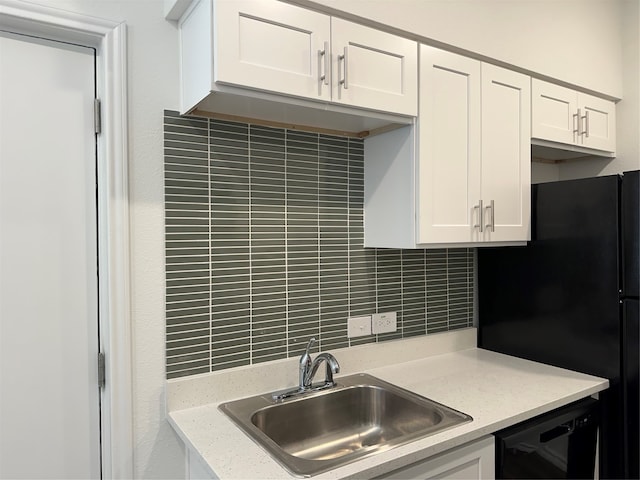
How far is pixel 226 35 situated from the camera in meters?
1.24

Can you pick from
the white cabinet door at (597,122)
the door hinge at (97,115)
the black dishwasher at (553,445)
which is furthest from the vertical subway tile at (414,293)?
the door hinge at (97,115)

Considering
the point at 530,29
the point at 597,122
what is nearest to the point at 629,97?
the point at 597,122

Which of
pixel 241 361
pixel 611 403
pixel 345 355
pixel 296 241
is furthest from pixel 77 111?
pixel 611 403

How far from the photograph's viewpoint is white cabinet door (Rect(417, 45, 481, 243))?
164 centimetres

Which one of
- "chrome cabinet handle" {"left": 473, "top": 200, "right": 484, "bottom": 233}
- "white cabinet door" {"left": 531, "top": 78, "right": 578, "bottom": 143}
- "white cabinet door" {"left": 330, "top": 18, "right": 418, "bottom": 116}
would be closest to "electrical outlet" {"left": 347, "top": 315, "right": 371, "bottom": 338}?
"chrome cabinet handle" {"left": 473, "top": 200, "right": 484, "bottom": 233}

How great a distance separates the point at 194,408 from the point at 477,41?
1720 mm

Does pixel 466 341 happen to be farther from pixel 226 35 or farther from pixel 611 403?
pixel 226 35

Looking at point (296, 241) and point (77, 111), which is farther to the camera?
point (296, 241)

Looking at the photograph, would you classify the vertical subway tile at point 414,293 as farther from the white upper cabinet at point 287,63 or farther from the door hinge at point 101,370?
the door hinge at point 101,370

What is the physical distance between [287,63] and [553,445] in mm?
1600

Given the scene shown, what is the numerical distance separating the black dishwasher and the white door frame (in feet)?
3.94

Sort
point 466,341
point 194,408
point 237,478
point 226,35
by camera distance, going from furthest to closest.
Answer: point 466,341 < point 194,408 < point 226,35 < point 237,478

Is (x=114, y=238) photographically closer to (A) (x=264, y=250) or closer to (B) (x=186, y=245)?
(B) (x=186, y=245)

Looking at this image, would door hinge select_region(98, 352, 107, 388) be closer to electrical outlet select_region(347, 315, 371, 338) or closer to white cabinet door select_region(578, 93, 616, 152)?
electrical outlet select_region(347, 315, 371, 338)
